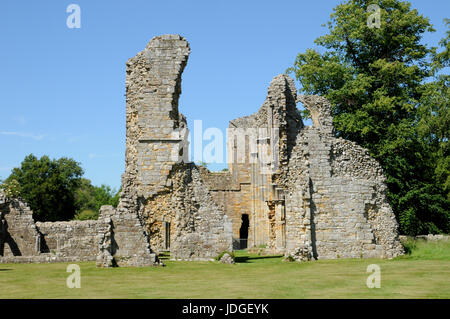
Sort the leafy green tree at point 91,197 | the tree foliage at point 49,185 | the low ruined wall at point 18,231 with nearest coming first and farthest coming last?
1. the low ruined wall at point 18,231
2. the tree foliage at point 49,185
3. the leafy green tree at point 91,197

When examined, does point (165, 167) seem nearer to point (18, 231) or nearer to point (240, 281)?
point (240, 281)

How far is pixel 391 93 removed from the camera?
3253cm

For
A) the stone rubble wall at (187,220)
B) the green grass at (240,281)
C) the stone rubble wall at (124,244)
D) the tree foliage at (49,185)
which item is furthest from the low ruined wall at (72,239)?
the tree foliage at (49,185)

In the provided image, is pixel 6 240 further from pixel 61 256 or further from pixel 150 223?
pixel 150 223

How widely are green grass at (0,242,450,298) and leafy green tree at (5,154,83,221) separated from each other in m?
32.7

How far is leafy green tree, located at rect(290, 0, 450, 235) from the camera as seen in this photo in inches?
1206

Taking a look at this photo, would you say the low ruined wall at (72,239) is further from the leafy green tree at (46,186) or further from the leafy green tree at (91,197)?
the leafy green tree at (91,197)

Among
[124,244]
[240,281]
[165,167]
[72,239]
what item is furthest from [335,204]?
[72,239]

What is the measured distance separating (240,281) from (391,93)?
22.2m

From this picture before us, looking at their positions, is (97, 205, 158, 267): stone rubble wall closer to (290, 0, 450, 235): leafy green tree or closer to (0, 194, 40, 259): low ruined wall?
(0, 194, 40, 259): low ruined wall

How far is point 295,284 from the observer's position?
12.5 meters

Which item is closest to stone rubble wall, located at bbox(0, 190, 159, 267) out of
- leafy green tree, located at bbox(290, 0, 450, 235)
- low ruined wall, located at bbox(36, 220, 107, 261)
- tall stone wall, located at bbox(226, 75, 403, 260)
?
low ruined wall, located at bbox(36, 220, 107, 261)

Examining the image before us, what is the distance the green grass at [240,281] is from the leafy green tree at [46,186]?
107ft

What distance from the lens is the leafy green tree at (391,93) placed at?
3062cm
